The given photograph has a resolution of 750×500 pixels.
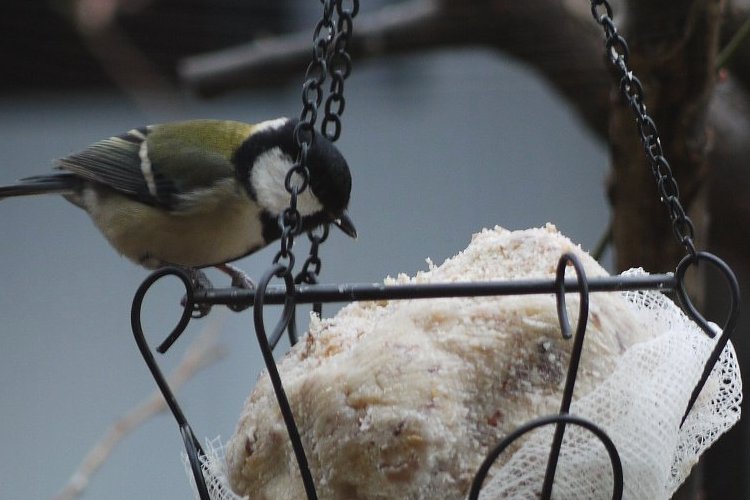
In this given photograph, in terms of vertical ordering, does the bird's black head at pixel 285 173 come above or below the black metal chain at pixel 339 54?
below

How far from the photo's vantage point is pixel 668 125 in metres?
1.31

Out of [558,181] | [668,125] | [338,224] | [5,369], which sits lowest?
[5,369]

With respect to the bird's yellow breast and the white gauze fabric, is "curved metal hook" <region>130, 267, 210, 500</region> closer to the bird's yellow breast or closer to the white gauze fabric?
the white gauze fabric

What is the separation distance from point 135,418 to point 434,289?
3.43ft

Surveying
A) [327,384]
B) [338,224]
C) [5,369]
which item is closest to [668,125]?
[338,224]

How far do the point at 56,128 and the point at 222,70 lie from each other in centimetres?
131

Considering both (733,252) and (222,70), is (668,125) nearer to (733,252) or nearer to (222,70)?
(733,252)

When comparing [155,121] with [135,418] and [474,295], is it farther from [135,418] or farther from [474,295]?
[474,295]

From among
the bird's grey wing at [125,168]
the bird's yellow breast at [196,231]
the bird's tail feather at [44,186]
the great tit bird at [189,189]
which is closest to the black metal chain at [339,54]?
the great tit bird at [189,189]

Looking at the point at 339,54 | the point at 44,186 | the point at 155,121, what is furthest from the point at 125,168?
the point at 155,121

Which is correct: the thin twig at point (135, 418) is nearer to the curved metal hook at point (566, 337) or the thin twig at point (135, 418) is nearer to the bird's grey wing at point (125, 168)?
the bird's grey wing at point (125, 168)

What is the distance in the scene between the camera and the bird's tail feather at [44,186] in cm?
171

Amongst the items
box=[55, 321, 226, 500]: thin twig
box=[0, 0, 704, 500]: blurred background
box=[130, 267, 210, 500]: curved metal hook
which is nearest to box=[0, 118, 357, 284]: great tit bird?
box=[55, 321, 226, 500]: thin twig

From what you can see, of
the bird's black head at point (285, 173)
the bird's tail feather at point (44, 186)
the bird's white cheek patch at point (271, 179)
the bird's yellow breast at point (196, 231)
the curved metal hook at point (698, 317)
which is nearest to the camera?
the curved metal hook at point (698, 317)
